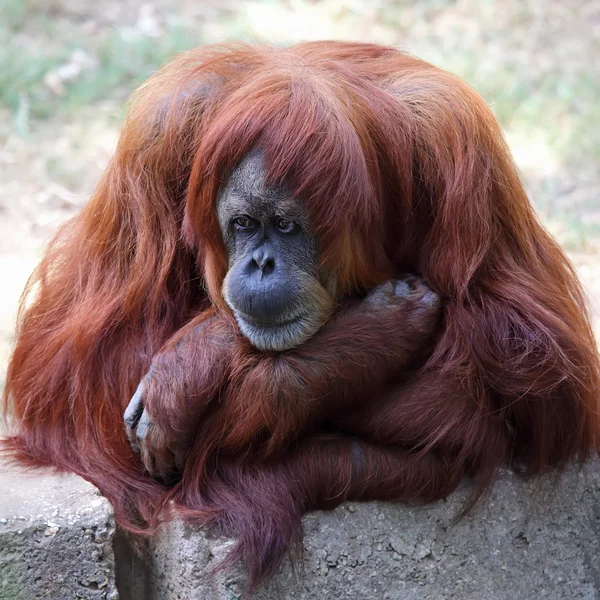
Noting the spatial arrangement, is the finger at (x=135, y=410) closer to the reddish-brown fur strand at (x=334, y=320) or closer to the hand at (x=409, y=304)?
the reddish-brown fur strand at (x=334, y=320)

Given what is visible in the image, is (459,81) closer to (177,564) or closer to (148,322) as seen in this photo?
(148,322)

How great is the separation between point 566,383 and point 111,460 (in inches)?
48.4

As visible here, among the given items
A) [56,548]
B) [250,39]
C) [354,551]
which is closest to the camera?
[56,548]

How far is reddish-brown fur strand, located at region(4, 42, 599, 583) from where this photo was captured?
2512 mm

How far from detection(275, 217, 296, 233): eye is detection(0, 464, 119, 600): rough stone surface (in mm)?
813

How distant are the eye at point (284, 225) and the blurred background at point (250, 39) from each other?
94.1 inches

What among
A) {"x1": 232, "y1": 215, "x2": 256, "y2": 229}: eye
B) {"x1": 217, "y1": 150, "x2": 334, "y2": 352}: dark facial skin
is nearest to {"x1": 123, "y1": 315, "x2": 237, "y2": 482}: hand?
{"x1": 217, "y1": 150, "x2": 334, "y2": 352}: dark facial skin

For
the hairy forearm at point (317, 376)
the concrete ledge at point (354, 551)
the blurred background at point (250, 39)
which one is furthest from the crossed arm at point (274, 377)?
the blurred background at point (250, 39)

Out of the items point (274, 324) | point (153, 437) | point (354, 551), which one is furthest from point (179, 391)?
point (354, 551)

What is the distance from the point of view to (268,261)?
8.18 feet

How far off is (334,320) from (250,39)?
3.85m

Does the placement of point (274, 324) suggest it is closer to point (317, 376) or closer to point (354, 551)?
point (317, 376)

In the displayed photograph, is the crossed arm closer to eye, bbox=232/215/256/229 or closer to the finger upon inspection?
the finger

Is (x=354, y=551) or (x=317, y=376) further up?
(x=317, y=376)
